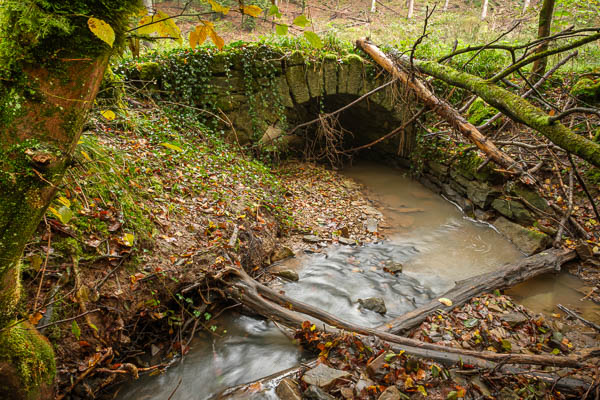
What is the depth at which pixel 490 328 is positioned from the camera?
329 cm

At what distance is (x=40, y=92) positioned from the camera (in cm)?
96

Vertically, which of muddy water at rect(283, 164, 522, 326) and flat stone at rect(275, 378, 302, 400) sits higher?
flat stone at rect(275, 378, 302, 400)

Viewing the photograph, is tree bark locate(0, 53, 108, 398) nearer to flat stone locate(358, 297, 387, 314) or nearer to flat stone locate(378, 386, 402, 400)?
flat stone locate(378, 386, 402, 400)

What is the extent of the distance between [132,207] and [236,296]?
1467mm

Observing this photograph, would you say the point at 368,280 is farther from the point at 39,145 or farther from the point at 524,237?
the point at 39,145

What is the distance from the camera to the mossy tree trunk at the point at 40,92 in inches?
35.7

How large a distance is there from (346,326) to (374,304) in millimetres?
959

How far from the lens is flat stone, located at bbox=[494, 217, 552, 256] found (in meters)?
4.95

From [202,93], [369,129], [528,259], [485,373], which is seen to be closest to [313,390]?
[485,373]

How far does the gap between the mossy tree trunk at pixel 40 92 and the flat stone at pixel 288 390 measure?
2.07m

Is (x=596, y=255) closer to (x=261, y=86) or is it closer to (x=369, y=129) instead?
(x=369, y=129)

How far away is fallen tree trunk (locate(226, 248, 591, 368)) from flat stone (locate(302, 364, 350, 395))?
496 mm

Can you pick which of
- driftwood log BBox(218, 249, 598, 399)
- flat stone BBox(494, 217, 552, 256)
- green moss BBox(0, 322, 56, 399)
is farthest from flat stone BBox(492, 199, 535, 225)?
green moss BBox(0, 322, 56, 399)

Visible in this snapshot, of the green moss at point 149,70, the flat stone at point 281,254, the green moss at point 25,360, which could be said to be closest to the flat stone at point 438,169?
the flat stone at point 281,254
